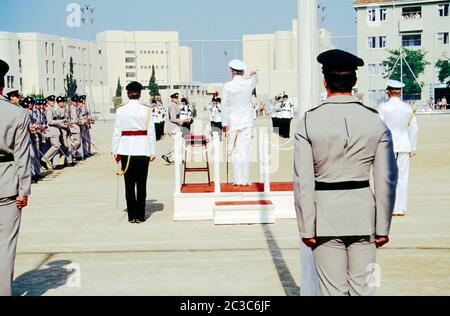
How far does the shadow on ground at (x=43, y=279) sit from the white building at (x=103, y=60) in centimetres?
1895

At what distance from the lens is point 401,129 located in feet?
30.6

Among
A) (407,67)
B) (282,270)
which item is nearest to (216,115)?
(282,270)

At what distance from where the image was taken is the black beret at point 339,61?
397 centimetres

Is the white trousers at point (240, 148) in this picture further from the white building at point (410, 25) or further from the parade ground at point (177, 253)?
the white building at point (410, 25)

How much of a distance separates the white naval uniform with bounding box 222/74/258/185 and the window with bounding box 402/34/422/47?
187ft

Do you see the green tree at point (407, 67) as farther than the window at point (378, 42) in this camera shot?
No

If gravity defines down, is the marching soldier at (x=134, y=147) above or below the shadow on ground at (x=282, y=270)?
above

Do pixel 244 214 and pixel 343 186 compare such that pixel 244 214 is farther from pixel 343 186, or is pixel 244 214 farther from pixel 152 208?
pixel 343 186

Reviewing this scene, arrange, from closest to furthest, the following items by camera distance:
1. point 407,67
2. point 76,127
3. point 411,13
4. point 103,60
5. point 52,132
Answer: point 52,132
point 76,127
point 103,60
point 407,67
point 411,13

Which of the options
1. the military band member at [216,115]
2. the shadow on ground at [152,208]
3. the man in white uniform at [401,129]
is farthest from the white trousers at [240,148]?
the military band member at [216,115]

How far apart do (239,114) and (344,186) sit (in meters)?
5.98

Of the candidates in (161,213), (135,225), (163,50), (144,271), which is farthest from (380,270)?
(163,50)

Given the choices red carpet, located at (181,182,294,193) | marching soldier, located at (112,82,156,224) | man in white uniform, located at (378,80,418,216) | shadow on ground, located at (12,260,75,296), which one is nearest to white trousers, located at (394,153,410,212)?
man in white uniform, located at (378,80,418,216)
